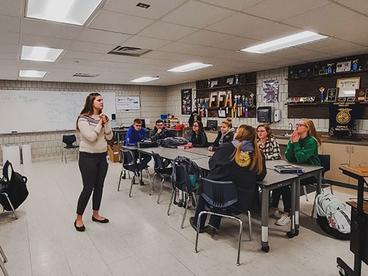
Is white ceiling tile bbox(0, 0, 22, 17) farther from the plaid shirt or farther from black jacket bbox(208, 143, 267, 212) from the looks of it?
the plaid shirt

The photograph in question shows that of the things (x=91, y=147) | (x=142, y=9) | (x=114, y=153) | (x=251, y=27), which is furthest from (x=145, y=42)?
(x=114, y=153)

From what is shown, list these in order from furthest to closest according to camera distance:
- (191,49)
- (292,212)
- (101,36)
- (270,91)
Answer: (270,91) → (191,49) → (101,36) → (292,212)

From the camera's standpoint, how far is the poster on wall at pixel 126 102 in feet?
29.8

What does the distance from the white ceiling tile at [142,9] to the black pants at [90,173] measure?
1538 mm

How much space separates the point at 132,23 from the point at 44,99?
19.5 feet

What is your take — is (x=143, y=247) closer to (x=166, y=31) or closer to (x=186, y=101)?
(x=166, y=31)

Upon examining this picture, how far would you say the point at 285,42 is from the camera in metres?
3.99

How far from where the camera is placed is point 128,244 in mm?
2799

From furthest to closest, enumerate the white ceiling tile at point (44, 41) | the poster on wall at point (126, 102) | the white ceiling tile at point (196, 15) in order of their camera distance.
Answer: the poster on wall at point (126, 102) < the white ceiling tile at point (44, 41) < the white ceiling tile at point (196, 15)

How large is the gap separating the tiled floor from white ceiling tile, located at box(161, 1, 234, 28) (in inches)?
91.4

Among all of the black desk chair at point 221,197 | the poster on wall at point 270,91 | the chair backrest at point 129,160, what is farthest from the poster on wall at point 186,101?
the black desk chair at point 221,197

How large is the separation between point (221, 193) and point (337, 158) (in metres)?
3.24

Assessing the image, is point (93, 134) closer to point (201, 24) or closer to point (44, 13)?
point (44, 13)

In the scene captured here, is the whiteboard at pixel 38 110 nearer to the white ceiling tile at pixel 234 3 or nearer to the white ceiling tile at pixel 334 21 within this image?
the white ceiling tile at pixel 234 3
